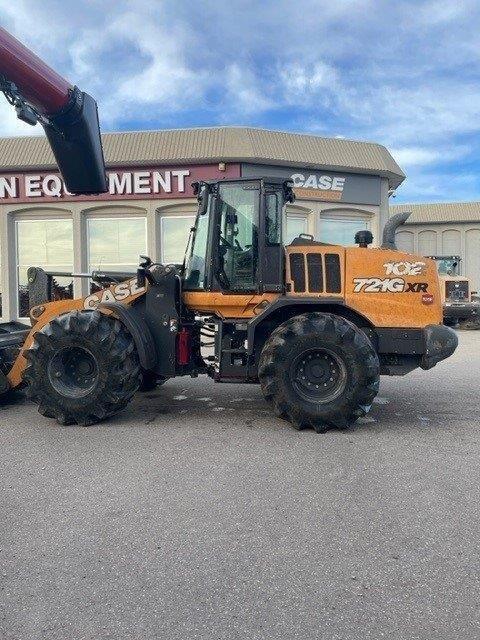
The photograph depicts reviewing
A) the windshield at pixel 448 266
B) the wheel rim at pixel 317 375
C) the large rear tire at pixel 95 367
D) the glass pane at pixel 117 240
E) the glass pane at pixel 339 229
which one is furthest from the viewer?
the windshield at pixel 448 266

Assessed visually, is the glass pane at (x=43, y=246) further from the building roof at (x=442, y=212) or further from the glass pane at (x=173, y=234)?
the building roof at (x=442, y=212)

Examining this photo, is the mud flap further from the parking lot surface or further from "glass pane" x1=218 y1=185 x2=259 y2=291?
"glass pane" x1=218 y1=185 x2=259 y2=291

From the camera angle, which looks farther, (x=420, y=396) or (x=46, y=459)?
(x=420, y=396)

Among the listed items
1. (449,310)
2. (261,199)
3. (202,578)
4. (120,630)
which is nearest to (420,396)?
(261,199)

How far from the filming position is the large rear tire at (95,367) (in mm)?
5578

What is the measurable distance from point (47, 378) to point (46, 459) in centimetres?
129

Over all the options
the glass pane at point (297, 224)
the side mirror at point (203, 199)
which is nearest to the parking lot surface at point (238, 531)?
the side mirror at point (203, 199)

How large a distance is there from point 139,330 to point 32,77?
281cm

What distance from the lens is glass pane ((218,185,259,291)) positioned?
5.82 m

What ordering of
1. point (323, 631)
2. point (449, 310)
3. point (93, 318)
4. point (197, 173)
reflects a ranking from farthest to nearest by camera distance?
1. point (449, 310)
2. point (197, 173)
3. point (93, 318)
4. point (323, 631)

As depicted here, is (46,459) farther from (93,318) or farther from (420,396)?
(420,396)

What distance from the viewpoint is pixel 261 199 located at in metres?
5.78

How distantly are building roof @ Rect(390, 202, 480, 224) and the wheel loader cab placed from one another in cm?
3005

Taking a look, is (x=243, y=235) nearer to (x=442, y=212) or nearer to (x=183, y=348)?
(x=183, y=348)
